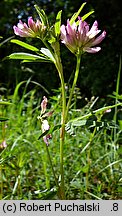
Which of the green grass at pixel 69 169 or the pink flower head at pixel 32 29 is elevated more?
the pink flower head at pixel 32 29

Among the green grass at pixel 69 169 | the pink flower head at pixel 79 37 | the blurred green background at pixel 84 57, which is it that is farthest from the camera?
the blurred green background at pixel 84 57

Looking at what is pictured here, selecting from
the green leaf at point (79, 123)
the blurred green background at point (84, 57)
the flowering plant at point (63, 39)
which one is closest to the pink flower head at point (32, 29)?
the flowering plant at point (63, 39)

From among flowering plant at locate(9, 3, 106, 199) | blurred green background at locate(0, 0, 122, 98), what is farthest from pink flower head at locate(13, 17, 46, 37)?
blurred green background at locate(0, 0, 122, 98)

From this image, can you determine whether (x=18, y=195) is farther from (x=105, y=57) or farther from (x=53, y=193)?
(x=105, y=57)

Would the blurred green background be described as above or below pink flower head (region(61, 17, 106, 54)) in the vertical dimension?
above

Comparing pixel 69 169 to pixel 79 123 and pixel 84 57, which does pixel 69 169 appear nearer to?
pixel 79 123

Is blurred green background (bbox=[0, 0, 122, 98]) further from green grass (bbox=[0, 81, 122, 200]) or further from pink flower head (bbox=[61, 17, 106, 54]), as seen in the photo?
pink flower head (bbox=[61, 17, 106, 54])

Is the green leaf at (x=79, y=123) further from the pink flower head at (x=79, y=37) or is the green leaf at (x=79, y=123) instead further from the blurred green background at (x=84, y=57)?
the blurred green background at (x=84, y=57)

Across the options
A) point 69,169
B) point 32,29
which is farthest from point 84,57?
point 32,29

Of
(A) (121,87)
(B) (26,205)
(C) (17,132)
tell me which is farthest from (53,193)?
(A) (121,87)
